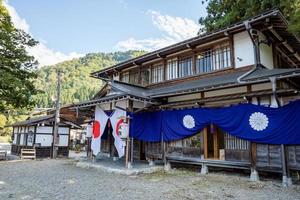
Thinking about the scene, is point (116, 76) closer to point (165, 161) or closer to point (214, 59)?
point (214, 59)

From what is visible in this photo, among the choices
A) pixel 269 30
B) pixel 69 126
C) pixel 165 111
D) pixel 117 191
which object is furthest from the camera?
pixel 69 126

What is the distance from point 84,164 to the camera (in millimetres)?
12688

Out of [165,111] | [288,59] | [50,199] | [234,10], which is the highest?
[234,10]

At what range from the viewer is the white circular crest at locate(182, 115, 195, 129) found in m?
10.3

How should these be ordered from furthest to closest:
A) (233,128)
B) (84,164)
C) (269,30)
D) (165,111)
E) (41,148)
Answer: (41,148)
(84,164)
(165,111)
(269,30)
(233,128)

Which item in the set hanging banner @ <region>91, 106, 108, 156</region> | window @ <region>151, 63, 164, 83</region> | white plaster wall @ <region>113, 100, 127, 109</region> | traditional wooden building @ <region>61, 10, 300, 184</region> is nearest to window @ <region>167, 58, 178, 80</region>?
traditional wooden building @ <region>61, 10, 300, 184</region>

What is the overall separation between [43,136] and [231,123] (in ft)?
54.3

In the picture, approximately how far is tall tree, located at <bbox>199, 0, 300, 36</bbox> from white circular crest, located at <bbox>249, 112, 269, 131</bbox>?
464 centimetres

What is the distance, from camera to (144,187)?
7809 millimetres

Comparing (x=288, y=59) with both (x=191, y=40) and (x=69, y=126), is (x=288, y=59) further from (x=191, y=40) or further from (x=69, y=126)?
(x=69, y=126)

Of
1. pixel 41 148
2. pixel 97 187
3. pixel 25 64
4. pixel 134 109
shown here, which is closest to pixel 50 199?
pixel 97 187

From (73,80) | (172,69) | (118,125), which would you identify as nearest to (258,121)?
(172,69)

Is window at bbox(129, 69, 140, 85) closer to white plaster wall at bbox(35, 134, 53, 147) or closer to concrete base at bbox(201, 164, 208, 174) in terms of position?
concrete base at bbox(201, 164, 208, 174)

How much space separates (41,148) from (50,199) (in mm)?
14802
